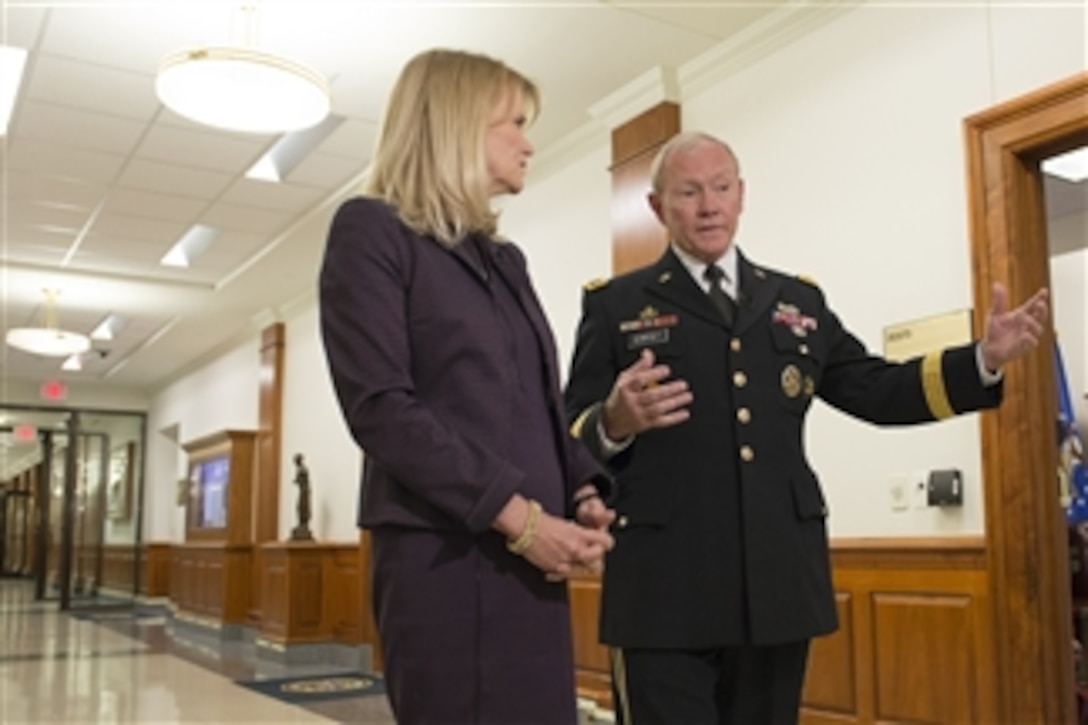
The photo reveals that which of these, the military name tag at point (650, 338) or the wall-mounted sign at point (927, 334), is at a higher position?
the wall-mounted sign at point (927, 334)

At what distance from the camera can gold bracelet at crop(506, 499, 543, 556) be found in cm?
130

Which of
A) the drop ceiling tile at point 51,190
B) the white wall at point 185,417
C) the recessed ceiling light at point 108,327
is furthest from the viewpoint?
the white wall at point 185,417

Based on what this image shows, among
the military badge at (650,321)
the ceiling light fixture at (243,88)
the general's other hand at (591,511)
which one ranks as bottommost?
the general's other hand at (591,511)

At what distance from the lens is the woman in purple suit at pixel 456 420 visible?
4.23 ft

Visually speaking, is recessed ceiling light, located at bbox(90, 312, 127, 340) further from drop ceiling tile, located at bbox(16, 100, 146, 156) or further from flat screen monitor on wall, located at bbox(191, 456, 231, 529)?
drop ceiling tile, located at bbox(16, 100, 146, 156)

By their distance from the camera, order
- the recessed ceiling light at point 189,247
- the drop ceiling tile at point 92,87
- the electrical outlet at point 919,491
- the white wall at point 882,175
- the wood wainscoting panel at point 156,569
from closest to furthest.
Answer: the white wall at point 882,175 < the electrical outlet at point 919,491 < the drop ceiling tile at point 92,87 < the recessed ceiling light at point 189,247 < the wood wainscoting panel at point 156,569

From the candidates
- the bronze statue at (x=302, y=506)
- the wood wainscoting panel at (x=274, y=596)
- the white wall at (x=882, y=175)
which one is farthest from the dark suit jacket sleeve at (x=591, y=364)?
the bronze statue at (x=302, y=506)

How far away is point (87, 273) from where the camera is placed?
9.28m

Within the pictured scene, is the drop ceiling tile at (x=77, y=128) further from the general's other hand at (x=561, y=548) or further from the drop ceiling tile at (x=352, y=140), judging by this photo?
the general's other hand at (x=561, y=548)

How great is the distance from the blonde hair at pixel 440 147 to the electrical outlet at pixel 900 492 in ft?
9.50

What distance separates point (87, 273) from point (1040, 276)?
7921 millimetres

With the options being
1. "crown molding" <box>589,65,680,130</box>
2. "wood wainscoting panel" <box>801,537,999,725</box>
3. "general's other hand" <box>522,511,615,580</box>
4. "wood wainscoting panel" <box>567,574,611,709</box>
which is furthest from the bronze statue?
"general's other hand" <box>522,511,615,580</box>

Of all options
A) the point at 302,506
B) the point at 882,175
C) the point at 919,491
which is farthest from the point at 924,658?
the point at 302,506

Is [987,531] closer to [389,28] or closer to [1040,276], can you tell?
[1040,276]
